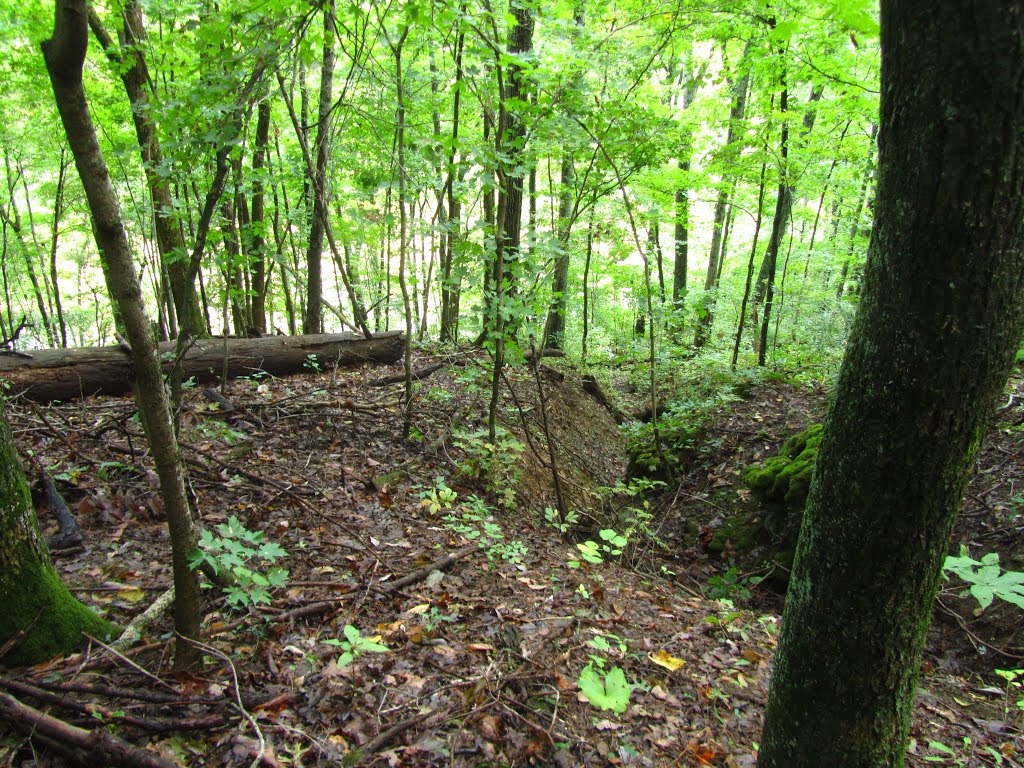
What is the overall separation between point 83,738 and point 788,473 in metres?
5.52

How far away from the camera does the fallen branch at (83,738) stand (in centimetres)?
185

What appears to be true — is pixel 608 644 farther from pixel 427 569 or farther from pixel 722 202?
pixel 722 202

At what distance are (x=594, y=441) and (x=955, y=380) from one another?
6.88 metres

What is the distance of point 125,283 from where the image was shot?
196 cm

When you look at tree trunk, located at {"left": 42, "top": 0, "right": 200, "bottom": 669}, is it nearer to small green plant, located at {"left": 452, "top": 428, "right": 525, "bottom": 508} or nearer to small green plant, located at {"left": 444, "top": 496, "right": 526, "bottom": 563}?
small green plant, located at {"left": 444, "top": 496, "right": 526, "bottom": 563}

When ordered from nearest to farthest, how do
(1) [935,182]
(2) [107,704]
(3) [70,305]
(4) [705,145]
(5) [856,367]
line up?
(1) [935,182]
(5) [856,367]
(2) [107,704]
(4) [705,145]
(3) [70,305]

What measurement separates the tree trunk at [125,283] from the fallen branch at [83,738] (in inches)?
20.3

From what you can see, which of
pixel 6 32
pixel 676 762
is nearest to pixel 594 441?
pixel 676 762

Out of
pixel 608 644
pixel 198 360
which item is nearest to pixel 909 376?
pixel 608 644

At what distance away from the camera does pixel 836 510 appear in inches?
64.3

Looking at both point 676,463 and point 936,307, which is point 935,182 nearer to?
point 936,307

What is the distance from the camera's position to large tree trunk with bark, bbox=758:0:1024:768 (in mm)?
1297

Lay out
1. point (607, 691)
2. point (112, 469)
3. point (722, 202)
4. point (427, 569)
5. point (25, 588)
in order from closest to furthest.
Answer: point (607, 691)
point (25, 588)
point (427, 569)
point (112, 469)
point (722, 202)

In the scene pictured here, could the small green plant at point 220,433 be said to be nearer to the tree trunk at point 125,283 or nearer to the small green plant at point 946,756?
the tree trunk at point 125,283
